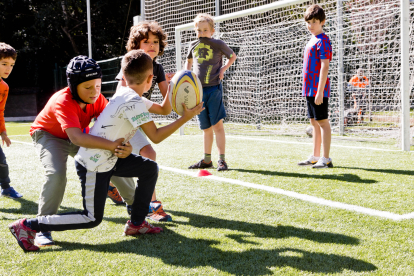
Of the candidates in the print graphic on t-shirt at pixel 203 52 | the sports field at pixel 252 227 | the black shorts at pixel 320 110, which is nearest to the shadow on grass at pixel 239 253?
the sports field at pixel 252 227

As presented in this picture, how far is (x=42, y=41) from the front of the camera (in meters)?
20.8

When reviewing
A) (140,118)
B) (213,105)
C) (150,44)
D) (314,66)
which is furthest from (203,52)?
(140,118)

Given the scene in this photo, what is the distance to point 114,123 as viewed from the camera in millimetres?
2529

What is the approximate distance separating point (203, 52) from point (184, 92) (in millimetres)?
2265

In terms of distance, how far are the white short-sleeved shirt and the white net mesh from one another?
18.1 ft

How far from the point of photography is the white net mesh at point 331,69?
7574 millimetres

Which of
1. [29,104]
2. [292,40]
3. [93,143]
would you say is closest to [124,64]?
[93,143]

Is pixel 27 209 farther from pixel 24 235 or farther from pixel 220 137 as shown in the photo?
pixel 220 137

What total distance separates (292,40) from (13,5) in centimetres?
1767

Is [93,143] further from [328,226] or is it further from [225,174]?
[225,174]

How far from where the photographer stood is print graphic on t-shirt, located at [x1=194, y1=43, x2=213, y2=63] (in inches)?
197

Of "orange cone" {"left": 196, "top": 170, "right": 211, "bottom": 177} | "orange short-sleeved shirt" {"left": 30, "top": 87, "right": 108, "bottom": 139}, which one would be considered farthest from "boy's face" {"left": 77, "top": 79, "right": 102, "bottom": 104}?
"orange cone" {"left": 196, "top": 170, "right": 211, "bottom": 177}

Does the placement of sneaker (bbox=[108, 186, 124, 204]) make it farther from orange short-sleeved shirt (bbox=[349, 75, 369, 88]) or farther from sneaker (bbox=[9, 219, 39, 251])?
orange short-sleeved shirt (bbox=[349, 75, 369, 88])

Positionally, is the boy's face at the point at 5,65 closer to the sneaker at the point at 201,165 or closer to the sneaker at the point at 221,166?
the sneaker at the point at 201,165
